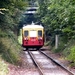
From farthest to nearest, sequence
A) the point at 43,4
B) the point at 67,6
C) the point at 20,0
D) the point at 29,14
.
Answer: the point at 29,14 → the point at 43,4 → the point at 67,6 → the point at 20,0

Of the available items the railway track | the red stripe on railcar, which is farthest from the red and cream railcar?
the railway track

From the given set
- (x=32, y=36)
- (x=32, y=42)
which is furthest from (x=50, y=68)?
(x=32, y=36)

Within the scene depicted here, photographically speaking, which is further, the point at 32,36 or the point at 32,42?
the point at 32,36

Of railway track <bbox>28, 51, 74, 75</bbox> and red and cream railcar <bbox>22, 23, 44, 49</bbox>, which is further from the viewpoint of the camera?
red and cream railcar <bbox>22, 23, 44, 49</bbox>

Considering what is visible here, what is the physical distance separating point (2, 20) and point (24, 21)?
39990 mm

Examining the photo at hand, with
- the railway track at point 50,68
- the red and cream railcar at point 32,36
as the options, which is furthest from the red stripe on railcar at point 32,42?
the railway track at point 50,68

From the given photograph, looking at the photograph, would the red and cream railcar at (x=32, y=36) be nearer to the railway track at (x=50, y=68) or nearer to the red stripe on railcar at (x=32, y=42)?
the red stripe on railcar at (x=32, y=42)

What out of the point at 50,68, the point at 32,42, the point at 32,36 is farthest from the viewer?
the point at 32,36

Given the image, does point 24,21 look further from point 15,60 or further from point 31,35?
point 15,60

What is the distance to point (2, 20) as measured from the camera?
A: 81.8 feet

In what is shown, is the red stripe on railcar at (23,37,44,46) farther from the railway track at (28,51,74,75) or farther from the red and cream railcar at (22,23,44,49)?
the railway track at (28,51,74,75)

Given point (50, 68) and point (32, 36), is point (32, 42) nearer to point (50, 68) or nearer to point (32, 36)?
point (32, 36)

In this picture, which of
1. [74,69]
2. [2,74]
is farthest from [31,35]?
[2,74]

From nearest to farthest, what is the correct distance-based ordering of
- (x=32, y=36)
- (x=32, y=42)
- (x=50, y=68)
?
(x=50, y=68)
(x=32, y=42)
(x=32, y=36)
